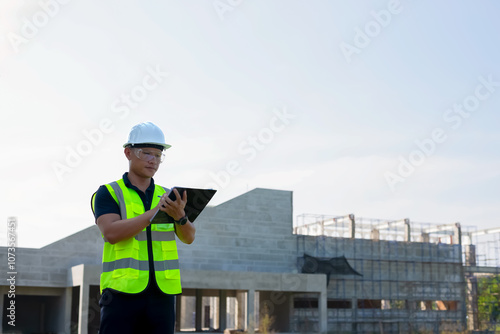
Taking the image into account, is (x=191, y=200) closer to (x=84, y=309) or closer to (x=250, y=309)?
(x=84, y=309)

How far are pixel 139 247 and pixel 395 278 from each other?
3597 centimetres

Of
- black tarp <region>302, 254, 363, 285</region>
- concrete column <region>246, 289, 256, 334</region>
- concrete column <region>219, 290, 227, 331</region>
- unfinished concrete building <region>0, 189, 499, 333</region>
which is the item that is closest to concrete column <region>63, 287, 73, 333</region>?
unfinished concrete building <region>0, 189, 499, 333</region>

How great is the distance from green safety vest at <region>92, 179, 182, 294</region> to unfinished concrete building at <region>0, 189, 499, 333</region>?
2456 cm

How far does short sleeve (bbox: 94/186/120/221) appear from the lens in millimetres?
3318

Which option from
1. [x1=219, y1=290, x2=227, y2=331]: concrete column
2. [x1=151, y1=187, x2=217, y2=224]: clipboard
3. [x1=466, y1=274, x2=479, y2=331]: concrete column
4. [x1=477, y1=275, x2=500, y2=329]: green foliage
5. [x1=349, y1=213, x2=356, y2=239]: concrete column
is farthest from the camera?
[x1=477, y1=275, x2=500, y2=329]: green foliage

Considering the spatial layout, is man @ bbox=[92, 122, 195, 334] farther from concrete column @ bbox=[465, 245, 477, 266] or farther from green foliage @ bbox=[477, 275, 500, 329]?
green foliage @ bbox=[477, 275, 500, 329]

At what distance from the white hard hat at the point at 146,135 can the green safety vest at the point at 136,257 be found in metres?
0.25

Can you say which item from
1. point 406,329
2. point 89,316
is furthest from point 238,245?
point 406,329

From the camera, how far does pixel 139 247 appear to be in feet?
10.7

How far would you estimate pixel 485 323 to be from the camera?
3984 cm

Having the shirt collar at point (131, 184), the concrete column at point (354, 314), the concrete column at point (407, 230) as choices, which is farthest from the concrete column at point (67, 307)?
the shirt collar at point (131, 184)

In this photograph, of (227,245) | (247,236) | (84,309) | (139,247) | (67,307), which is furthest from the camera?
(247,236)

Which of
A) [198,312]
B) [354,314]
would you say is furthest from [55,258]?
[354,314]

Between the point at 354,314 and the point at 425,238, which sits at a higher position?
the point at 425,238
